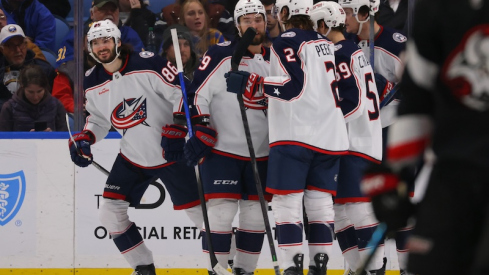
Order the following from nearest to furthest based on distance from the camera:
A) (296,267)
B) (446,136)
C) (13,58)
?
(446,136)
(296,267)
(13,58)

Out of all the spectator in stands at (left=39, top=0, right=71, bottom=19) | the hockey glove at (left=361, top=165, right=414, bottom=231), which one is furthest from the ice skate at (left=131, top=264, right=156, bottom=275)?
the hockey glove at (left=361, top=165, right=414, bottom=231)

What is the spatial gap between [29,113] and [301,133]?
198 cm

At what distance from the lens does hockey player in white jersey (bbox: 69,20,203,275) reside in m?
4.64

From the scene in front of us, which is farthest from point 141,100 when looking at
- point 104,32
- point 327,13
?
point 327,13

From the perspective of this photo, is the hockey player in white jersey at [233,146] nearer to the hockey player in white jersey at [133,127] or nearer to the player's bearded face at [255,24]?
the player's bearded face at [255,24]

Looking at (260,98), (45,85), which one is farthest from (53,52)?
(260,98)

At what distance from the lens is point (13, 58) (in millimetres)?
5613

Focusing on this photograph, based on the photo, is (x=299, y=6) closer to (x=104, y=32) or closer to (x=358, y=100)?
(x=358, y=100)

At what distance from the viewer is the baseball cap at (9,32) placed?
221 inches

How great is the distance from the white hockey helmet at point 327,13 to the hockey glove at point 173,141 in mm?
863

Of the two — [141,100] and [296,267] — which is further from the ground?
[141,100]

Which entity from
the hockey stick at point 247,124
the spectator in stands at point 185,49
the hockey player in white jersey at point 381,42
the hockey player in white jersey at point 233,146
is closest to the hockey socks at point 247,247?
the hockey player in white jersey at point 233,146

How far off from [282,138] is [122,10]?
172 cm

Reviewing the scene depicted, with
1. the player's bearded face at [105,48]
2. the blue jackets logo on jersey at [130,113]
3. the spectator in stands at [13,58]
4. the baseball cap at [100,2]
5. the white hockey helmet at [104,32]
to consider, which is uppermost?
the baseball cap at [100,2]
